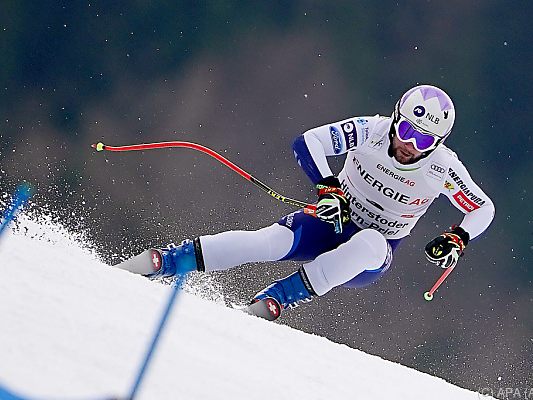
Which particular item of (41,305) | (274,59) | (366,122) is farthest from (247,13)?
(41,305)

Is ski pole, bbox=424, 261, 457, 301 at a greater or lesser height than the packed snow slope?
lesser

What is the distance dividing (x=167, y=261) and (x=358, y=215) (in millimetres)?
753

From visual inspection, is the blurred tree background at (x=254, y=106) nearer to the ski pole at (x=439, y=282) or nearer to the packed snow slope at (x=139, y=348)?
the ski pole at (x=439, y=282)

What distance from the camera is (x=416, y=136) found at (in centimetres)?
280

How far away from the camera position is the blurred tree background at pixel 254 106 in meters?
5.00

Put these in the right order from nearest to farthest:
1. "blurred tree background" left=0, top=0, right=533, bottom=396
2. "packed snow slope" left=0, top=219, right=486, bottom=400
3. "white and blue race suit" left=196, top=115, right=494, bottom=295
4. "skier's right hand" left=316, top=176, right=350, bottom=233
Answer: "packed snow slope" left=0, top=219, right=486, bottom=400, "skier's right hand" left=316, top=176, right=350, bottom=233, "white and blue race suit" left=196, top=115, right=494, bottom=295, "blurred tree background" left=0, top=0, right=533, bottom=396

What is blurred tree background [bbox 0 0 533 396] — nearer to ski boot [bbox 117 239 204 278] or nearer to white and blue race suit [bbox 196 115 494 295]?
white and blue race suit [bbox 196 115 494 295]

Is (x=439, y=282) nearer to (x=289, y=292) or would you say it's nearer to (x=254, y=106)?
(x=289, y=292)

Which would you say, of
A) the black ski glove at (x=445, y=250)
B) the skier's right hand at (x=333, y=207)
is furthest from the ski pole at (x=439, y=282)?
the skier's right hand at (x=333, y=207)

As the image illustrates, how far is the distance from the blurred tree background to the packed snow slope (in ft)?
10.3

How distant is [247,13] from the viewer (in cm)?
503

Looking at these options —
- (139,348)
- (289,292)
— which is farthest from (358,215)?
(139,348)

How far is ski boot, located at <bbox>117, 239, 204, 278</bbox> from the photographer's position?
2.69 metres

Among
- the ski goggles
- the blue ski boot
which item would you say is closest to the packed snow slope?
the blue ski boot
